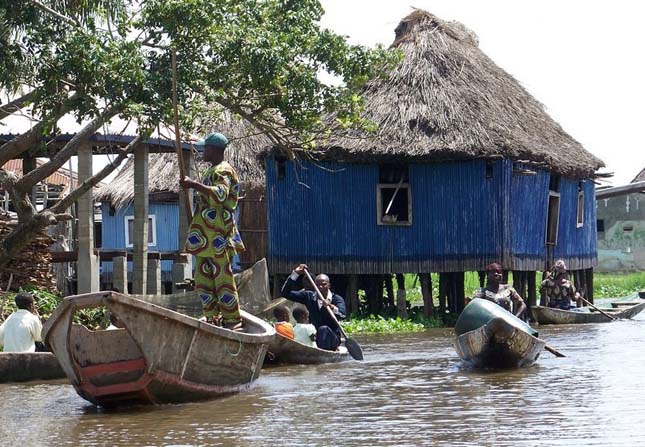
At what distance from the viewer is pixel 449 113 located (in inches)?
898

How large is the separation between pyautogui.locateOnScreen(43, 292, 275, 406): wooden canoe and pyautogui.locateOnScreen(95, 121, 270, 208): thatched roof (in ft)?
58.4

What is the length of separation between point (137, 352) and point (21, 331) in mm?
3000

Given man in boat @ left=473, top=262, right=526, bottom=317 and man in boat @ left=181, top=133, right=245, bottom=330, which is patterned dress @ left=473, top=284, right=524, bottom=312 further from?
man in boat @ left=181, top=133, right=245, bottom=330

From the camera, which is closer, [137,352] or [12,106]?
[137,352]

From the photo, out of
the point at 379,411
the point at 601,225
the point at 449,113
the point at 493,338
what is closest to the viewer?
the point at 379,411

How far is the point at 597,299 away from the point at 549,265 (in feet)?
31.0

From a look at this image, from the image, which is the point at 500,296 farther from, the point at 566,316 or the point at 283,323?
the point at 566,316

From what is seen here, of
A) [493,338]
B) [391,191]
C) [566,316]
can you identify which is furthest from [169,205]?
[493,338]

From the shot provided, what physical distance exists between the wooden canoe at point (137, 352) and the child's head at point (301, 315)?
12.5 ft

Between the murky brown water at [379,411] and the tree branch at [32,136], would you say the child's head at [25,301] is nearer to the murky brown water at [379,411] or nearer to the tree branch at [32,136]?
the murky brown water at [379,411]

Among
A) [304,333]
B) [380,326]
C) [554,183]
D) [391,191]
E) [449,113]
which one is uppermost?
[449,113]

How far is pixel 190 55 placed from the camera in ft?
50.6

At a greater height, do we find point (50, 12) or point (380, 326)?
point (50, 12)

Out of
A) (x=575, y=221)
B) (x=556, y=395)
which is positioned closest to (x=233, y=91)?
(x=556, y=395)
